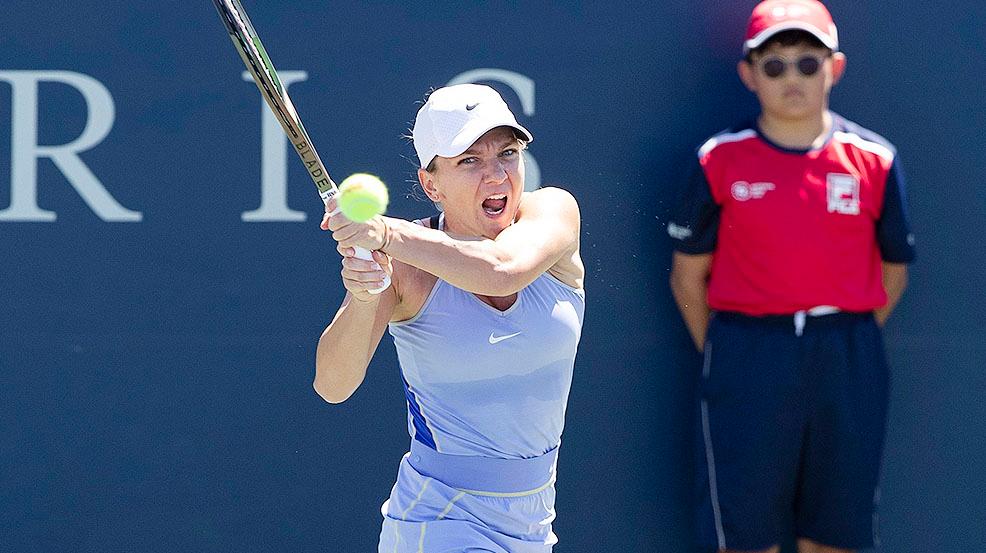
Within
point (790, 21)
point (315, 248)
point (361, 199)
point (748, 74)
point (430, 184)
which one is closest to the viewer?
point (361, 199)

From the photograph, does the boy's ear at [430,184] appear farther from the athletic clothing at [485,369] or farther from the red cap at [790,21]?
→ the red cap at [790,21]

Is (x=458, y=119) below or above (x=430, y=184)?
above

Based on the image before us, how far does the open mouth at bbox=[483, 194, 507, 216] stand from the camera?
271 cm

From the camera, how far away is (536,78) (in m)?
4.09

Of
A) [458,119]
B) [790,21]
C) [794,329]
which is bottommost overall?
[794,329]

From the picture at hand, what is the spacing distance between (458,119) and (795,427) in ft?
5.32

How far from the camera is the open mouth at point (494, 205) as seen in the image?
2709mm

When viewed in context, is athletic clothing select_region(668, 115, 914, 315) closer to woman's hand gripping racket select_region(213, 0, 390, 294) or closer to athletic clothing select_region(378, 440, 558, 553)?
athletic clothing select_region(378, 440, 558, 553)

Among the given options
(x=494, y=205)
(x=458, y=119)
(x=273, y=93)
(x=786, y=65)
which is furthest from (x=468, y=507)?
(x=786, y=65)

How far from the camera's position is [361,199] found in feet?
7.15

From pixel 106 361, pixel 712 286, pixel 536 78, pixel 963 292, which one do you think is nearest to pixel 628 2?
pixel 536 78

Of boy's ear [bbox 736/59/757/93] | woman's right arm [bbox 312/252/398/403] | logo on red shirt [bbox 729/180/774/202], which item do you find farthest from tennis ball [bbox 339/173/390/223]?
boy's ear [bbox 736/59/757/93]

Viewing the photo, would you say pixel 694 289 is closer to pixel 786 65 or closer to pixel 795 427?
pixel 795 427

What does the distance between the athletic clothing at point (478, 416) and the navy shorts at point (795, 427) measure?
4.05ft
